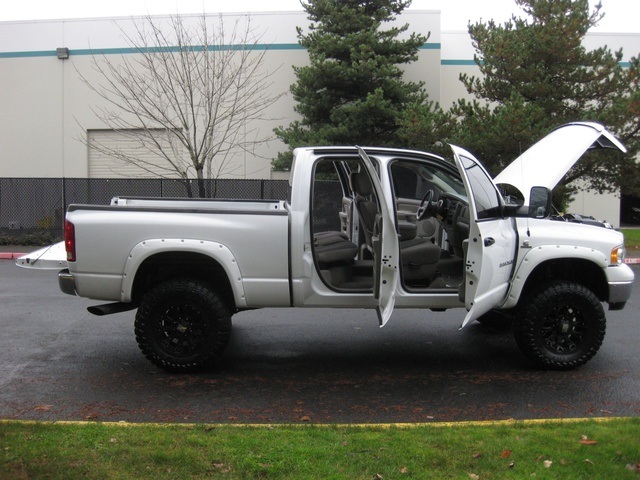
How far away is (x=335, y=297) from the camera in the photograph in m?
6.43

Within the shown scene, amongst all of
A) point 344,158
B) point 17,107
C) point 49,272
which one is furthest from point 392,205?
point 17,107

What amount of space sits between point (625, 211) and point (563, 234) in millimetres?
25271

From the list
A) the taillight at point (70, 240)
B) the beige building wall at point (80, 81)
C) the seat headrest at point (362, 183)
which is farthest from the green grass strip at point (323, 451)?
the beige building wall at point (80, 81)

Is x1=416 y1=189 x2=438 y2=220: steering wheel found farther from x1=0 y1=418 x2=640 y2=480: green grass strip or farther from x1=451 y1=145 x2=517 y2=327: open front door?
x1=0 y1=418 x2=640 y2=480: green grass strip

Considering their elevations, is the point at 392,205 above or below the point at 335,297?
above

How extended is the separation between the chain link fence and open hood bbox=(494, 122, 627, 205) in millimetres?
14548

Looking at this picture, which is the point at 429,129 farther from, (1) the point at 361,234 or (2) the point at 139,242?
(2) the point at 139,242

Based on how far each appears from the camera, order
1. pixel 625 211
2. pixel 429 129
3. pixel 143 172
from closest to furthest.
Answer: pixel 429 129 < pixel 143 172 < pixel 625 211

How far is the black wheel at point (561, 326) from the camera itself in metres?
6.43

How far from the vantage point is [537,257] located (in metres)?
6.41

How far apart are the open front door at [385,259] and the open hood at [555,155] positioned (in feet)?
5.02

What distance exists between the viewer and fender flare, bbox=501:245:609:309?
6406 millimetres

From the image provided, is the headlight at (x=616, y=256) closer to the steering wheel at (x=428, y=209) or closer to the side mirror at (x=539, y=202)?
the side mirror at (x=539, y=202)

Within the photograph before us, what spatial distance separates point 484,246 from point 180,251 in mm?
2653
